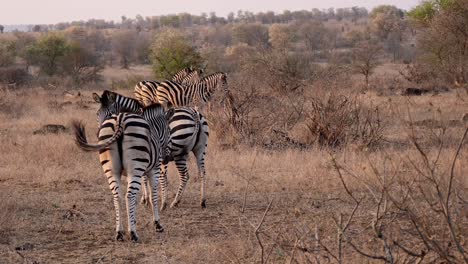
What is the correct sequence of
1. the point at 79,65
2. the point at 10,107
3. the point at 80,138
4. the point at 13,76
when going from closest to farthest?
the point at 80,138, the point at 10,107, the point at 13,76, the point at 79,65

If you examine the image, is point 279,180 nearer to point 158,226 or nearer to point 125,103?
point 125,103

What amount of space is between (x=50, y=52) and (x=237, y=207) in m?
30.0

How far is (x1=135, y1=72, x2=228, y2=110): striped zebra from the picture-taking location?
13.6m

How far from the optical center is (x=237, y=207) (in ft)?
27.2

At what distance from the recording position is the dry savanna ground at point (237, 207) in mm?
5191

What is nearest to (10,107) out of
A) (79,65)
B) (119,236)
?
(119,236)

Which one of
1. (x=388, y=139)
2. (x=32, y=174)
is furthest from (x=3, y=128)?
(x=388, y=139)

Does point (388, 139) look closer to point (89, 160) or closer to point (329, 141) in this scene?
point (329, 141)

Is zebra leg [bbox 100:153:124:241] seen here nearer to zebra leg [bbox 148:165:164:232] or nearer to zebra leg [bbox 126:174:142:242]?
zebra leg [bbox 126:174:142:242]

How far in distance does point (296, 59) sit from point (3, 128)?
11.4 m

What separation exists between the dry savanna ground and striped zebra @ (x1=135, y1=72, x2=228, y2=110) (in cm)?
149

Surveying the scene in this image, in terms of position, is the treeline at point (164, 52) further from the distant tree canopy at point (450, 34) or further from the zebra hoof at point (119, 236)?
the zebra hoof at point (119, 236)

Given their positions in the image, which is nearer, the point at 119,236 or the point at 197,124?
the point at 119,236

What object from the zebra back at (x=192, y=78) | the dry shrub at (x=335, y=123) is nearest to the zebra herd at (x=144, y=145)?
the dry shrub at (x=335, y=123)
